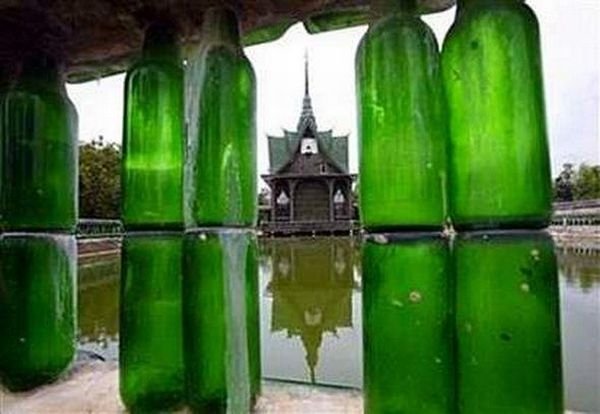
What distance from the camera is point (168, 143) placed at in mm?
1297

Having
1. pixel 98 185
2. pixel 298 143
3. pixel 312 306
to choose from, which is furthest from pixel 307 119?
pixel 312 306

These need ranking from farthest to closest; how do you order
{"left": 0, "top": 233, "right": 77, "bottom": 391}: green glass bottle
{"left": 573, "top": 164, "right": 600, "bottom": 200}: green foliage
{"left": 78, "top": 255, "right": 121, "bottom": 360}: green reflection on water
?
{"left": 573, "top": 164, "right": 600, "bottom": 200}: green foliage, {"left": 78, "top": 255, "right": 121, "bottom": 360}: green reflection on water, {"left": 0, "top": 233, "right": 77, "bottom": 391}: green glass bottle

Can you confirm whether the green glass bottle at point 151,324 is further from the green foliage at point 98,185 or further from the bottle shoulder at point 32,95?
the green foliage at point 98,185

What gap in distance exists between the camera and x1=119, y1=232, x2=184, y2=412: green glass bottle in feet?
4.11

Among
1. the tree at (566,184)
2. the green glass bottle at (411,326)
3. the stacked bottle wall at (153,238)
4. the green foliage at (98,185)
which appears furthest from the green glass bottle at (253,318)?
the tree at (566,184)

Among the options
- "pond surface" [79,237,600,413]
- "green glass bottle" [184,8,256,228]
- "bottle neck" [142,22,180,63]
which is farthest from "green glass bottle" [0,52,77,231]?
"pond surface" [79,237,600,413]

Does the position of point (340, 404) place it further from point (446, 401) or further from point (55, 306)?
point (55, 306)

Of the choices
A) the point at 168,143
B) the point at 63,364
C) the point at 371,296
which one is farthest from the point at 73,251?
the point at 371,296

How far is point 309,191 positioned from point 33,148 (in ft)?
82.7

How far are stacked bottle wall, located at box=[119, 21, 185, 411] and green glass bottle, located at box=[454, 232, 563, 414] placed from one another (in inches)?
26.5

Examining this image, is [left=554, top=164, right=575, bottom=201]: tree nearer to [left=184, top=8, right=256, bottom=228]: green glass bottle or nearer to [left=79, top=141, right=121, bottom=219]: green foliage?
[left=79, top=141, right=121, bottom=219]: green foliage

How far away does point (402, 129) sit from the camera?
97 centimetres

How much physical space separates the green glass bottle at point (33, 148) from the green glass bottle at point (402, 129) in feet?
3.05

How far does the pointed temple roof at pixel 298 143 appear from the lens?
87.9 ft
